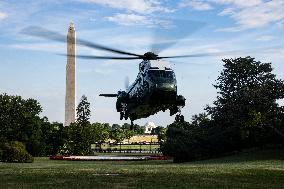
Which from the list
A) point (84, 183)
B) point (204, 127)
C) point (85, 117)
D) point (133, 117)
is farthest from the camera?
point (85, 117)

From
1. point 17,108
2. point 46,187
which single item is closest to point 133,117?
point 46,187

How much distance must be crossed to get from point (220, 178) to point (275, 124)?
33.8m

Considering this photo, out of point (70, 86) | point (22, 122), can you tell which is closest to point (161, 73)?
point (22, 122)

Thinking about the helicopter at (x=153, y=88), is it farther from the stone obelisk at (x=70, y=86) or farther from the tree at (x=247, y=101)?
the stone obelisk at (x=70, y=86)

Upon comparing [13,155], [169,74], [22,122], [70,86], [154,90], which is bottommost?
[13,155]

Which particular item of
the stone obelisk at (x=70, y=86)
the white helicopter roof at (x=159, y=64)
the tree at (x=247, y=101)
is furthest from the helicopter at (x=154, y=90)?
the stone obelisk at (x=70, y=86)

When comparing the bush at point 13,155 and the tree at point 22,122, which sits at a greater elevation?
the tree at point 22,122

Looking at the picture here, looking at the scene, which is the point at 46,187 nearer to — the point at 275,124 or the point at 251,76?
the point at 275,124

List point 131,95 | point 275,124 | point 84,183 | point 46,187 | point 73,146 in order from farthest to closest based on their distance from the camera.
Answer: point 73,146 → point 275,124 → point 131,95 → point 84,183 → point 46,187

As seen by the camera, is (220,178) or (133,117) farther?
(133,117)

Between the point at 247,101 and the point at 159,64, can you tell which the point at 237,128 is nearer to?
the point at 247,101

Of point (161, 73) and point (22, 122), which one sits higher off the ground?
point (22, 122)

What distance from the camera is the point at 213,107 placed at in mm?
79500

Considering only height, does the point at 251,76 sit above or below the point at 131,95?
above
